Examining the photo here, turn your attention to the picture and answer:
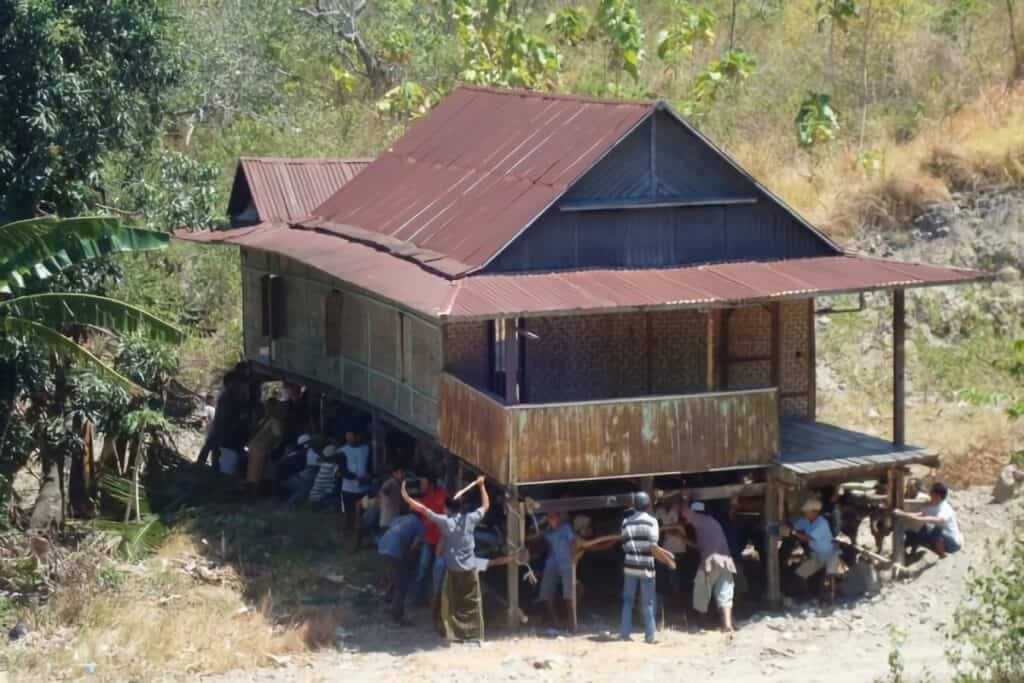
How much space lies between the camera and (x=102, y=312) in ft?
65.0

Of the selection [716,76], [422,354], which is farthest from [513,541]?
[716,76]

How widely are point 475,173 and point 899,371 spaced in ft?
17.7

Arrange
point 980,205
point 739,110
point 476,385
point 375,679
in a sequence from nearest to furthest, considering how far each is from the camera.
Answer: point 375,679 < point 476,385 < point 980,205 < point 739,110

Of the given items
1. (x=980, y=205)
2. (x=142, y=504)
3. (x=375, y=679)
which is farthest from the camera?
(x=980, y=205)

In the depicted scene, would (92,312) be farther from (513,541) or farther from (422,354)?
(513,541)

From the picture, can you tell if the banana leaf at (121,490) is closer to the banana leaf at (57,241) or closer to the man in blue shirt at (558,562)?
the banana leaf at (57,241)

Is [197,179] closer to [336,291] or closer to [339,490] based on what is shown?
[336,291]

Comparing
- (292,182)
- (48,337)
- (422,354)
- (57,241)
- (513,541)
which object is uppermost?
(292,182)

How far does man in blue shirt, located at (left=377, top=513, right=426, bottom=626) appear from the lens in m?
20.0

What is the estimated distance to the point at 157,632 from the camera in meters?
19.6

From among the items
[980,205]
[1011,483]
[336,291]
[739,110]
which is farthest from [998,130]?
[336,291]

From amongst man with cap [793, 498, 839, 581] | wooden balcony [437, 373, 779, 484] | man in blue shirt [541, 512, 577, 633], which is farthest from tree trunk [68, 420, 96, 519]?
man with cap [793, 498, 839, 581]

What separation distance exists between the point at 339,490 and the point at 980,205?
11.4 meters

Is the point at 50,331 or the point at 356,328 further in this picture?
the point at 356,328
